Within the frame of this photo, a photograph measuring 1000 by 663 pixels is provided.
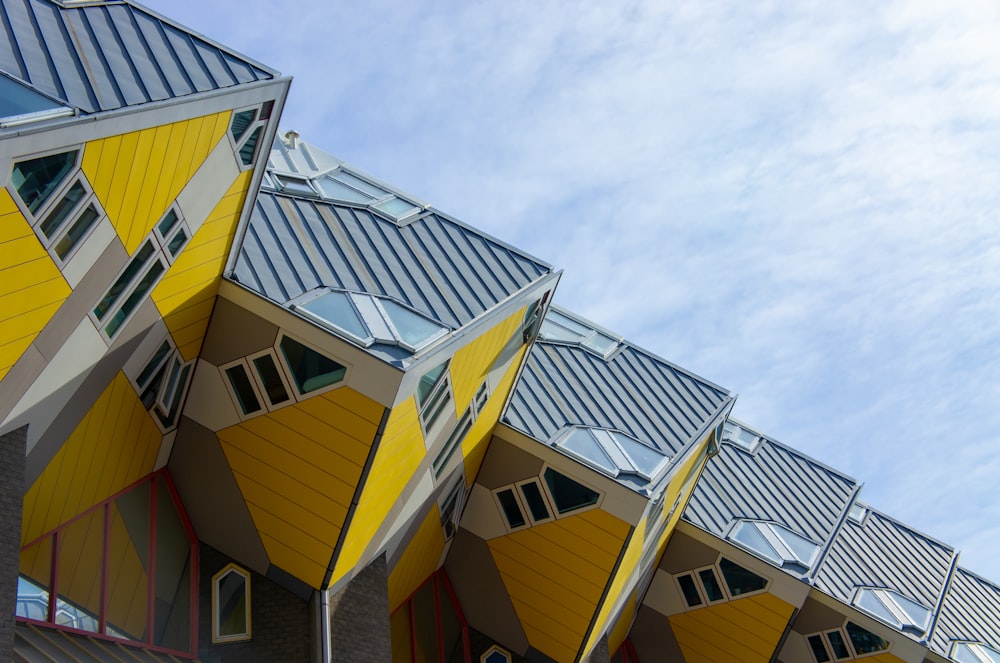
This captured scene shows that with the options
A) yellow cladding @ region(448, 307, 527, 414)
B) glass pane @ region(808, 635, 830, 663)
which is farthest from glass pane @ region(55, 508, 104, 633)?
glass pane @ region(808, 635, 830, 663)

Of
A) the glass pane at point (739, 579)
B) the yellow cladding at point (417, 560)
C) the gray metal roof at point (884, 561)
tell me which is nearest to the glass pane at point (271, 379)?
the yellow cladding at point (417, 560)

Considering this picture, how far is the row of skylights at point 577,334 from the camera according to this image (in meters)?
25.4

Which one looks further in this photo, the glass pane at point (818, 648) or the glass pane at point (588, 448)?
the glass pane at point (818, 648)

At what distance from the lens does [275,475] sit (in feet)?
52.9

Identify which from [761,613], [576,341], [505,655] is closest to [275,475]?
[505,655]

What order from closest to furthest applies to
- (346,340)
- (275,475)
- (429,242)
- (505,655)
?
(346,340) < (275,475) < (429,242) < (505,655)

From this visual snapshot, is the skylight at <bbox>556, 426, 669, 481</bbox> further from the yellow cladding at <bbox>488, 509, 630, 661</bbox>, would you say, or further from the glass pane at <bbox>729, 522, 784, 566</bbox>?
the glass pane at <bbox>729, 522, 784, 566</bbox>

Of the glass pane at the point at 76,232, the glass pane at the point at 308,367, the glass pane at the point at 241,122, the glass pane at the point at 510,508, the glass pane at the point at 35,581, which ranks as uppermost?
the glass pane at the point at 241,122

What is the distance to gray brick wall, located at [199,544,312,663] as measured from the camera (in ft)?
54.3

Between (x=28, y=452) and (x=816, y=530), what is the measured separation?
21.0 m

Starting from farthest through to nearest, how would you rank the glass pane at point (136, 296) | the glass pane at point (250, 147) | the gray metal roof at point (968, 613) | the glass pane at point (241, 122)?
the gray metal roof at point (968, 613), the glass pane at point (250, 147), the glass pane at point (241, 122), the glass pane at point (136, 296)

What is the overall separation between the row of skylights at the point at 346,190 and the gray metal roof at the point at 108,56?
183 inches

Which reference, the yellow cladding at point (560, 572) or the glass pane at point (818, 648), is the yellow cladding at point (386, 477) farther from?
the glass pane at point (818, 648)

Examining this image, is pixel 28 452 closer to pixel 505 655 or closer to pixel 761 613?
pixel 505 655
